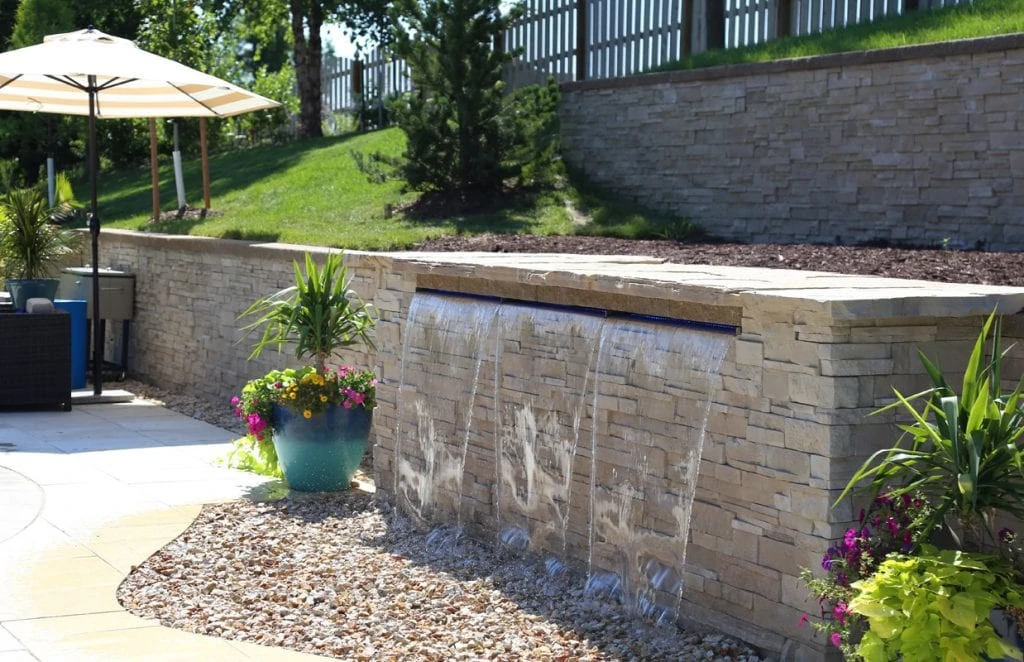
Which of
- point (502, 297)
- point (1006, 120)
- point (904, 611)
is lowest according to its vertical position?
point (904, 611)

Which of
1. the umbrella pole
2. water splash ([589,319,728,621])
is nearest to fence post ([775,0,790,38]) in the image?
the umbrella pole

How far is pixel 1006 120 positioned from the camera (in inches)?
355

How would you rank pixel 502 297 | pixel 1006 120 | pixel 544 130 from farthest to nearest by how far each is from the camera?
pixel 544 130
pixel 1006 120
pixel 502 297

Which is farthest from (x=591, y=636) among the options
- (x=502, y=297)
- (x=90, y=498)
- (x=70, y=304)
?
(x=70, y=304)

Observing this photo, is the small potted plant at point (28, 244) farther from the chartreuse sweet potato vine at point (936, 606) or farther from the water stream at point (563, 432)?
the chartreuse sweet potato vine at point (936, 606)

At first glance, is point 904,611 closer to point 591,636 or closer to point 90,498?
point 591,636

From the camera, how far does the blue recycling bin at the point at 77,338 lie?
11.2 m

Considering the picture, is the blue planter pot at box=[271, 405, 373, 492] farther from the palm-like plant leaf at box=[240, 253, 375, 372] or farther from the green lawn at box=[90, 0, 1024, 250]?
the green lawn at box=[90, 0, 1024, 250]

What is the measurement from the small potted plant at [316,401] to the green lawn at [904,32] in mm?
5441

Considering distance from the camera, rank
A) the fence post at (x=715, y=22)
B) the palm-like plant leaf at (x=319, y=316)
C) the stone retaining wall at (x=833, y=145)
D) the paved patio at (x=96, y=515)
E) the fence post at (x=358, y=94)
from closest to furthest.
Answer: the paved patio at (x=96, y=515) → the palm-like plant leaf at (x=319, y=316) → the stone retaining wall at (x=833, y=145) → the fence post at (x=715, y=22) → the fence post at (x=358, y=94)

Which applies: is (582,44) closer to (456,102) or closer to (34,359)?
(456,102)

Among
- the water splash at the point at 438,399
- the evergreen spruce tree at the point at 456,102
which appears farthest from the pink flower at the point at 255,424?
the evergreen spruce tree at the point at 456,102

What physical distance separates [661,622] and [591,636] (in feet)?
0.93

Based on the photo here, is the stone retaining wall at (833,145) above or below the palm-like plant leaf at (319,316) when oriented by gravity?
above
